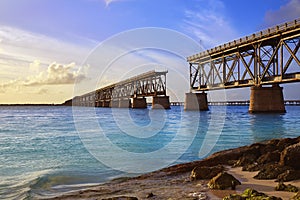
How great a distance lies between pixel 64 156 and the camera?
17188 millimetres

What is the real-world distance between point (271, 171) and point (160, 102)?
101748 millimetres

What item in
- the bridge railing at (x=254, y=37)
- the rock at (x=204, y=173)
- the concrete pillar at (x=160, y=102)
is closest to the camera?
the rock at (x=204, y=173)

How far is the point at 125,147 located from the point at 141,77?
94044 millimetres

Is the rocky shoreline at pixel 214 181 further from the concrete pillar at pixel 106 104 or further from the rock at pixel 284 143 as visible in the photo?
the concrete pillar at pixel 106 104

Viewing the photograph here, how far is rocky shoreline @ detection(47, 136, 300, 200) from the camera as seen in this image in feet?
24.0

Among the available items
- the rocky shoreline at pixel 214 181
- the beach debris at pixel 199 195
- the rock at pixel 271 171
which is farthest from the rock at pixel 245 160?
the beach debris at pixel 199 195

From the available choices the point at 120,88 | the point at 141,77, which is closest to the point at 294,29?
the point at 141,77

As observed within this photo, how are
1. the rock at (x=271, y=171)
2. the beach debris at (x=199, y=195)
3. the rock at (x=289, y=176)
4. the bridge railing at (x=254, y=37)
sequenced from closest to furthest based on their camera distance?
the beach debris at (x=199, y=195) < the rock at (x=289, y=176) < the rock at (x=271, y=171) < the bridge railing at (x=254, y=37)

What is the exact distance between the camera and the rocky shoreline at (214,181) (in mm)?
7305

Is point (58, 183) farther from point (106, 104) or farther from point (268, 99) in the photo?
point (106, 104)

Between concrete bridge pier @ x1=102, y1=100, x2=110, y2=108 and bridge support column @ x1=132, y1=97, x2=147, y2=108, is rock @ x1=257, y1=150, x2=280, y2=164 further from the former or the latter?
concrete bridge pier @ x1=102, y1=100, x2=110, y2=108

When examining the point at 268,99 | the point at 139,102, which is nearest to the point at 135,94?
the point at 139,102

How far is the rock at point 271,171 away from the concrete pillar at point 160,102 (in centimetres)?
9922

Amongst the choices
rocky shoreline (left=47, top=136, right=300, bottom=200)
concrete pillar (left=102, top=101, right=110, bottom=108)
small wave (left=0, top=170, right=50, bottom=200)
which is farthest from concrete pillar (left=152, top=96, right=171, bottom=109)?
rocky shoreline (left=47, top=136, right=300, bottom=200)
